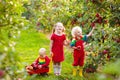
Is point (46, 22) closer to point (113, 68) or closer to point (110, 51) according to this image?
point (110, 51)

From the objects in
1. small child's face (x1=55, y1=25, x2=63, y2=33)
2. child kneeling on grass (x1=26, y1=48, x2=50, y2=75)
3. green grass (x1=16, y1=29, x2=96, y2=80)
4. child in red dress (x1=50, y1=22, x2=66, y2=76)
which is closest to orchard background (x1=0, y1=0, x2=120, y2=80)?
green grass (x1=16, y1=29, x2=96, y2=80)

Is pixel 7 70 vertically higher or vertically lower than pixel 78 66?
higher

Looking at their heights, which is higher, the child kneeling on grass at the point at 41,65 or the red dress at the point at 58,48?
the red dress at the point at 58,48

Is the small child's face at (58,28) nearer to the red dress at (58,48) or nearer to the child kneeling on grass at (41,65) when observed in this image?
the red dress at (58,48)

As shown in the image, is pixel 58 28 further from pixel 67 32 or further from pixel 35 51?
pixel 67 32

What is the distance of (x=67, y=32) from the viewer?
440 inches

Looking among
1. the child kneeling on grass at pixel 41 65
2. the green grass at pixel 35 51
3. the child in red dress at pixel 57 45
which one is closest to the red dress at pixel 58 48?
the child in red dress at pixel 57 45

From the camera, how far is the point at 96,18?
702 cm

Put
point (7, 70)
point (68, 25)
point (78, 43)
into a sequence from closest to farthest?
point (7, 70)
point (78, 43)
point (68, 25)

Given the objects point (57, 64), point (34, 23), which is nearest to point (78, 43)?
point (57, 64)

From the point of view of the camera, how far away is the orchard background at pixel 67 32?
3.05 m

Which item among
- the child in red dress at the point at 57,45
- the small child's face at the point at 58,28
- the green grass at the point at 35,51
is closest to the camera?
the small child's face at the point at 58,28

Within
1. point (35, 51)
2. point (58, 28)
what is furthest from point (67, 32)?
point (58, 28)

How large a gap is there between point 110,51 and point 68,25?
4182mm
